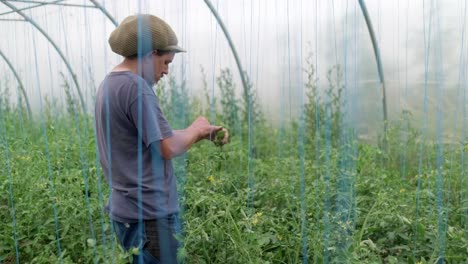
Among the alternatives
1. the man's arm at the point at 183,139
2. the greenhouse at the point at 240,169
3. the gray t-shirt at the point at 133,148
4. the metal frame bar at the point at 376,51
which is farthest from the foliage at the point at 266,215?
the metal frame bar at the point at 376,51

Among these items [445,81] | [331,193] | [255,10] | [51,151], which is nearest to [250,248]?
[331,193]

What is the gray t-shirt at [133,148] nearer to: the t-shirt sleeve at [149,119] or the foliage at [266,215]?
the t-shirt sleeve at [149,119]

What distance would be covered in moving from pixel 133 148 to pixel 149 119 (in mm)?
178

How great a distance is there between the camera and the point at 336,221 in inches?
91.2

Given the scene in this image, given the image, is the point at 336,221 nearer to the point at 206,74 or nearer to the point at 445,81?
the point at 445,81

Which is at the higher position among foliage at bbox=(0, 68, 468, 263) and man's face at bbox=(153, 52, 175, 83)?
man's face at bbox=(153, 52, 175, 83)

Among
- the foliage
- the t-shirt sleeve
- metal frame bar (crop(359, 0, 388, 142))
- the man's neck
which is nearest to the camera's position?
the t-shirt sleeve

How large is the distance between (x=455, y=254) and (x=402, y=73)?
3147 millimetres

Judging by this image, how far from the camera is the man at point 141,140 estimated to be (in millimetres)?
1802

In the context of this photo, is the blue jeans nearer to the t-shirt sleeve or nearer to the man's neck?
the t-shirt sleeve

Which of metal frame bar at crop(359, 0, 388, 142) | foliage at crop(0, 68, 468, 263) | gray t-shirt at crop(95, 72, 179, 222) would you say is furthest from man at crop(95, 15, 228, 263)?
metal frame bar at crop(359, 0, 388, 142)

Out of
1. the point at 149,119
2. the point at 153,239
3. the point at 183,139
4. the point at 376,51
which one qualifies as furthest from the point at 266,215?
the point at 376,51

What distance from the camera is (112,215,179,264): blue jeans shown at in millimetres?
1913

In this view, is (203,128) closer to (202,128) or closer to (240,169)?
(202,128)
